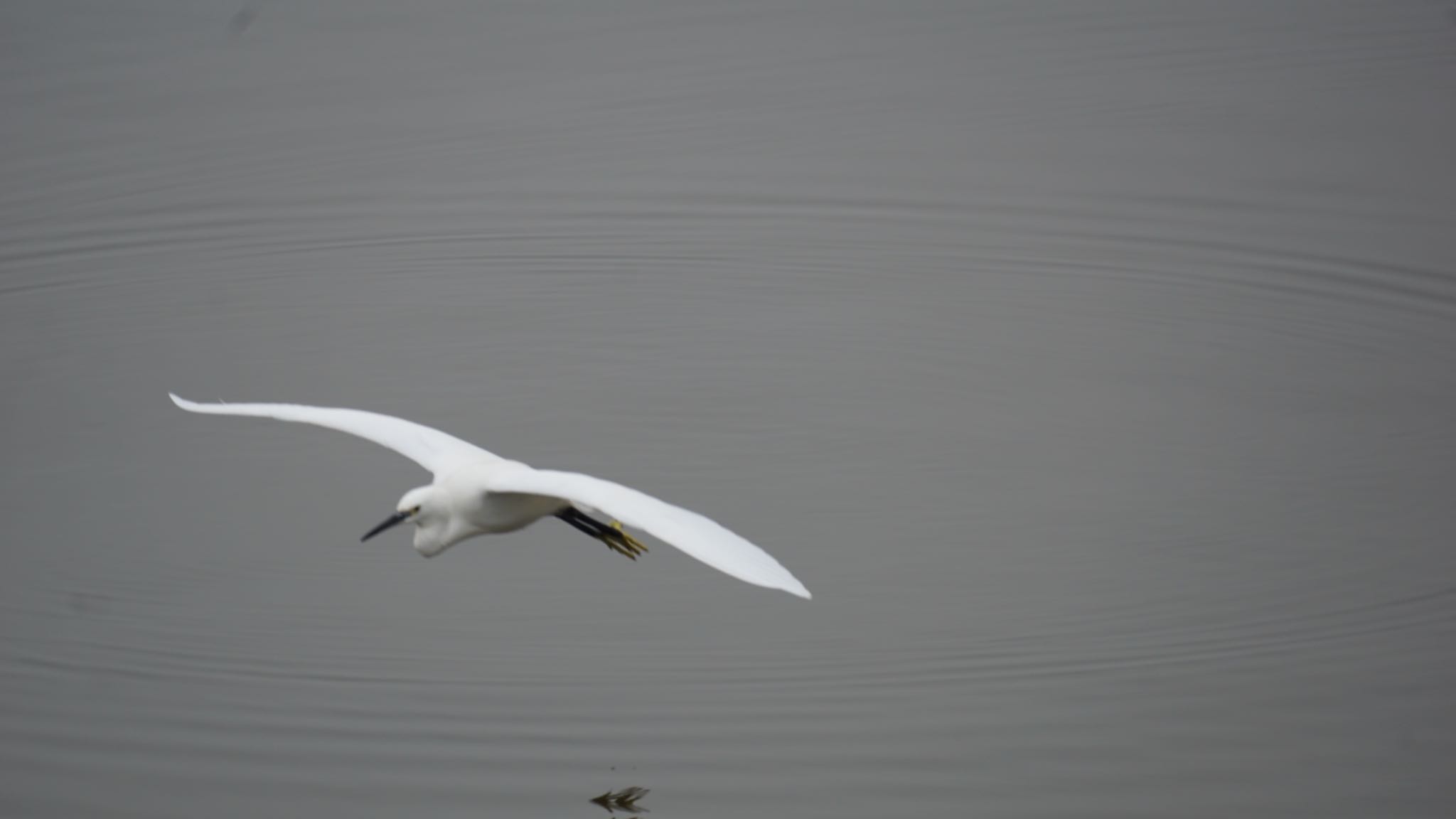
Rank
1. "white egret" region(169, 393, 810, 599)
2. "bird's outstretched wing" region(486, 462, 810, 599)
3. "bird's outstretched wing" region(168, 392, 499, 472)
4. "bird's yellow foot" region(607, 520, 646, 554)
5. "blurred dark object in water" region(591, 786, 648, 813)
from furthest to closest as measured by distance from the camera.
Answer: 1. "bird's yellow foot" region(607, 520, 646, 554)
2. "bird's outstretched wing" region(168, 392, 499, 472)
3. "blurred dark object in water" region(591, 786, 648, 813)
4. "white egret" region(169, 393, 810, 599)
5. "bird's outstretched wing" region(486, 462, 810, 599)

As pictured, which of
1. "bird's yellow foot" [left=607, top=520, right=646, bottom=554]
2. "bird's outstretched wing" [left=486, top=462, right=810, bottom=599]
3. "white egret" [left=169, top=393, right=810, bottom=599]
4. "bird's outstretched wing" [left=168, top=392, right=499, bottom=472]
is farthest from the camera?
"bird's yellow foot" [left=607, top=520, right=646, bottom=554]

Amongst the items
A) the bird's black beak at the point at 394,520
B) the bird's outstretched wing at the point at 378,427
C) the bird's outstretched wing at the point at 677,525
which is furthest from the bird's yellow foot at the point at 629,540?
the bird's outstretched wing at the point at 677,525

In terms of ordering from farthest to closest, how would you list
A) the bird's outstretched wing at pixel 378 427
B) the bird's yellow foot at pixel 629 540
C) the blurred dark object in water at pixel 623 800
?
the bird's yellow foot at pixel 629 540, the bird's outstretched wing at pixel 378 427, the blurred dark object in water at pixel 623 800

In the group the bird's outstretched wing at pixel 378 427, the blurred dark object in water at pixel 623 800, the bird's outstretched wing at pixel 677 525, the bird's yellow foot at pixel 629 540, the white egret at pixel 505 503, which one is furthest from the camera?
the bird's yellow foot at pixel 629 540

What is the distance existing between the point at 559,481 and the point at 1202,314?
143 inches

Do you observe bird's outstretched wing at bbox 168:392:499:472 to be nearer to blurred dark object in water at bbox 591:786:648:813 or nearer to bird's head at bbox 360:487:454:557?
bird's head at bbox 360:487:454:557

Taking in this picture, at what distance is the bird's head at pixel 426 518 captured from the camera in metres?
5.26

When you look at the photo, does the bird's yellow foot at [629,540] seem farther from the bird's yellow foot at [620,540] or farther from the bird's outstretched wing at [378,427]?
the bird's outstretched wing at [378,427]

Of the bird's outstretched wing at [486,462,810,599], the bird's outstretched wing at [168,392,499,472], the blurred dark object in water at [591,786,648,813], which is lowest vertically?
the blurred dark object in water at [591,786,648,813]

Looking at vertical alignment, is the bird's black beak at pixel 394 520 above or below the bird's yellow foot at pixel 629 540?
below

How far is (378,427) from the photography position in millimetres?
5641

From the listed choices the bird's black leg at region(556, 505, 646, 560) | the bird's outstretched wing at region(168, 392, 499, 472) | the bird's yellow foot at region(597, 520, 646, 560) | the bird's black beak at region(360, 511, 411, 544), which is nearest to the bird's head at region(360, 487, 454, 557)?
the bird's black beak at region(360, 511, 411, 544)

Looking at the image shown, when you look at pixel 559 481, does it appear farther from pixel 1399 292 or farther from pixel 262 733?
pixel 1399 292

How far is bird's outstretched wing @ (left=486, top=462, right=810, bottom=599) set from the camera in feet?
13.2
